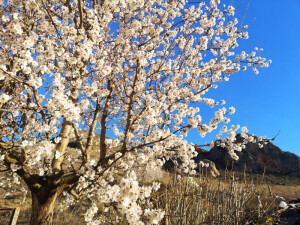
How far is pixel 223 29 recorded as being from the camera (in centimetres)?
877

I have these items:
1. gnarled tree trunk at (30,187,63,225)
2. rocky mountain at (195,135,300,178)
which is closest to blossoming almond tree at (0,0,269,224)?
gnarled tree trunk at (30,187,63,225)

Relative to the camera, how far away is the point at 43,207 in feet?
18.9

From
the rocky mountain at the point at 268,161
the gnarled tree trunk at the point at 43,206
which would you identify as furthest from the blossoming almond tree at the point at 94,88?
the rocky mountain at the point at 268,161

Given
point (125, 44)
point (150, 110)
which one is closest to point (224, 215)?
point (150, 110)

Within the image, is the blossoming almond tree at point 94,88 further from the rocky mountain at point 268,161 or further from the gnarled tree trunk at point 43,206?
the rocky mountain at point 268,161

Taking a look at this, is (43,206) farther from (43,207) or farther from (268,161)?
(268,161)

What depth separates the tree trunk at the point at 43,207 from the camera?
568cm

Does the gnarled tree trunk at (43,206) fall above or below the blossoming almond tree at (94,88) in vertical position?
below

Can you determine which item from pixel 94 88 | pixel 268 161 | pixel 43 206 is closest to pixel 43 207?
pixel 43 206

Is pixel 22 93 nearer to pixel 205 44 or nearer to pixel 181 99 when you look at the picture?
pixel 181 99

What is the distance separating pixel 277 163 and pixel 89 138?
46178 millimetres

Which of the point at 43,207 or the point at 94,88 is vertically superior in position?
the point at 94,88

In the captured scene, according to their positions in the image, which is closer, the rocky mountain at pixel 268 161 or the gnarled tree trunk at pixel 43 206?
the gnarled tree trunk at pixel 43 206

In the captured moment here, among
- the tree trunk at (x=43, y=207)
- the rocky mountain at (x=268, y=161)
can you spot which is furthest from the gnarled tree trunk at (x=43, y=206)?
the rocky mountain at (x=268, y=161)
